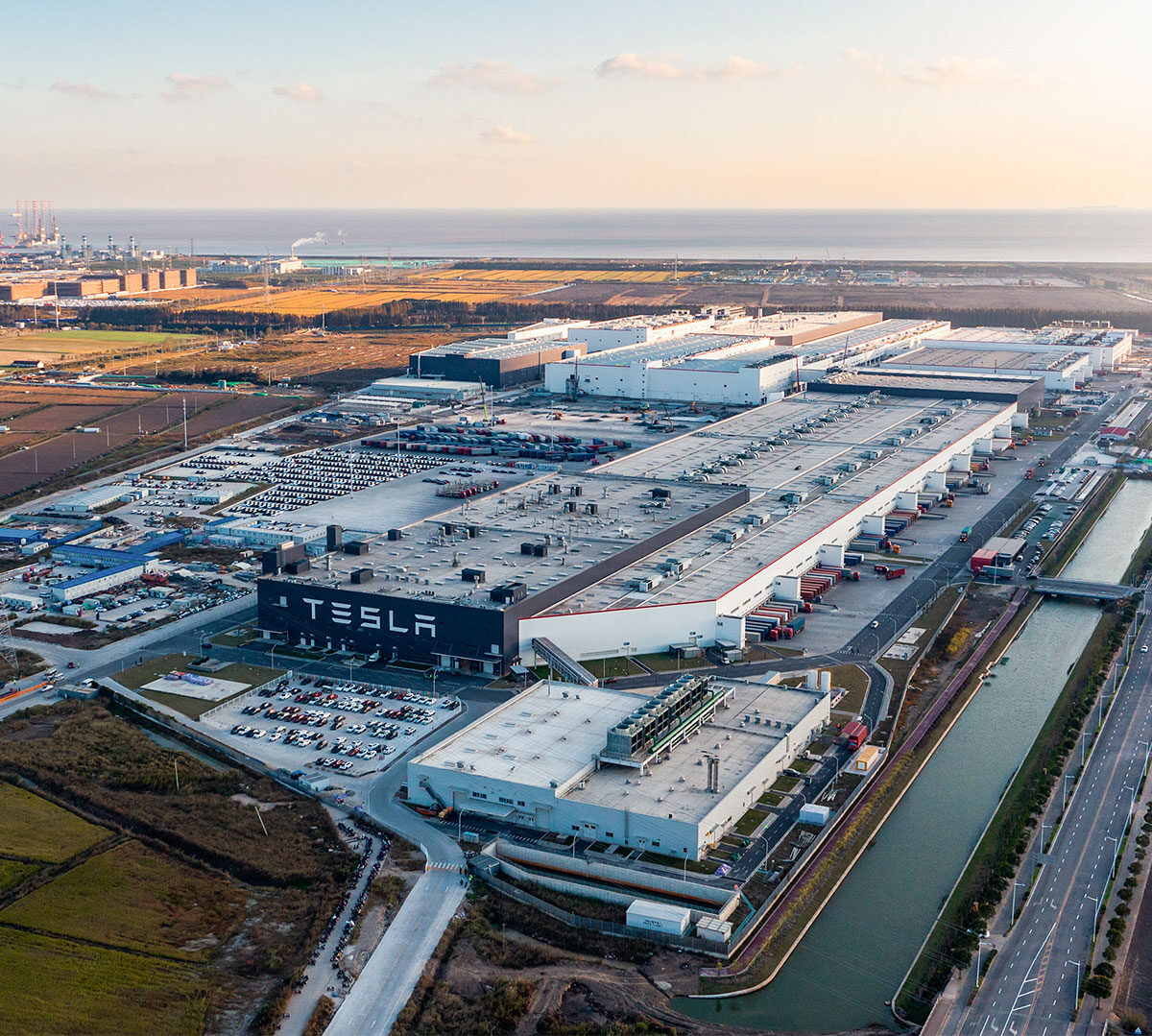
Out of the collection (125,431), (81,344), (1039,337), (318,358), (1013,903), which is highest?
(1039,337)

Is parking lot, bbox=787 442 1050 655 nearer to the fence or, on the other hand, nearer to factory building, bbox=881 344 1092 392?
the fence

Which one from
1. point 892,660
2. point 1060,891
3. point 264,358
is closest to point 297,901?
point 1060,891

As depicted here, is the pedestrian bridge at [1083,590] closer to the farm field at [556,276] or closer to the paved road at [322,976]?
the paved road at [322,976]

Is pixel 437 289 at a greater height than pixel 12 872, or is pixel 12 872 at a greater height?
pixel 437 289

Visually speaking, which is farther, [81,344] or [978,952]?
[81,344]

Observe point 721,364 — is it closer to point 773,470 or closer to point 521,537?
point 773,470

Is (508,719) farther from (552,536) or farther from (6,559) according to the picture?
(6,559)

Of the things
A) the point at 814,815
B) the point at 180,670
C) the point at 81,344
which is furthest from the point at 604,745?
the point at 81,344
